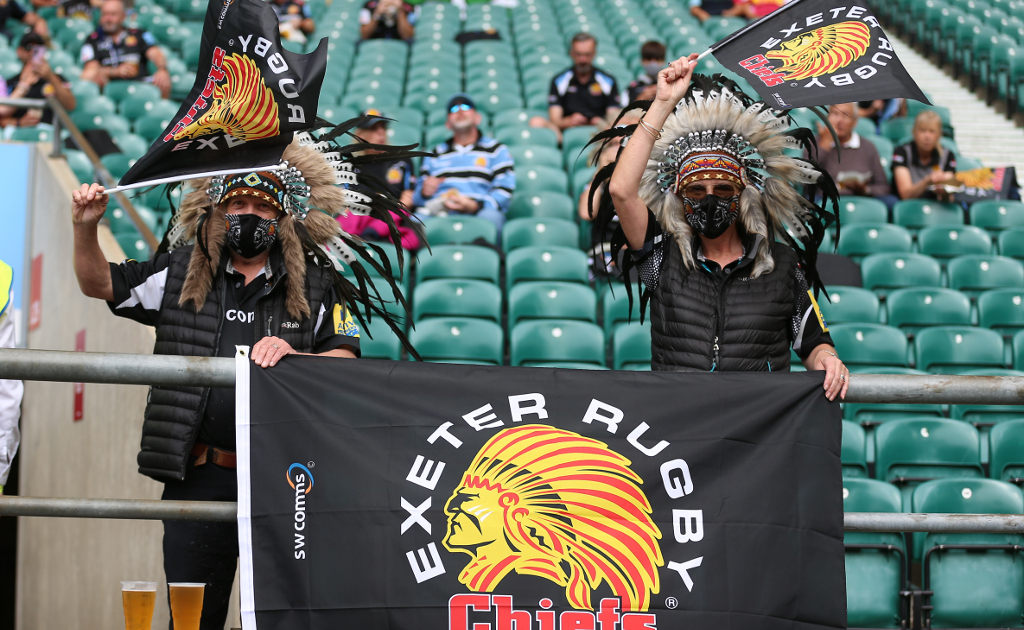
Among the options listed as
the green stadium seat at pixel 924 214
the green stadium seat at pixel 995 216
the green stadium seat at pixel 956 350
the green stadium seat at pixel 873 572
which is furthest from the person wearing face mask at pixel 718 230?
the green stadium seat at pixel 995 216

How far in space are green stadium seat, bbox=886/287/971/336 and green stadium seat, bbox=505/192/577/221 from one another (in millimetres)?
2284

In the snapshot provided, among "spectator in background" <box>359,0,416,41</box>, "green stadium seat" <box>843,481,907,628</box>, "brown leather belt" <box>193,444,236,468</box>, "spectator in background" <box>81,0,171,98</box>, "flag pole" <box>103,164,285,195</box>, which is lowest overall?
"green stadium seat" <box>843,481,907,628</box>

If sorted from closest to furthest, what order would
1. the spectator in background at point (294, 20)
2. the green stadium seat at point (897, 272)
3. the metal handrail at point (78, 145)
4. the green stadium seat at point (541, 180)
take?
A: 1. the metal handrail at point (78, 145)
2. the green stadium seat at point (897, 272)
3. the green stadium seat at point (541, 180)
4. the spectator in background at point (294, 20)

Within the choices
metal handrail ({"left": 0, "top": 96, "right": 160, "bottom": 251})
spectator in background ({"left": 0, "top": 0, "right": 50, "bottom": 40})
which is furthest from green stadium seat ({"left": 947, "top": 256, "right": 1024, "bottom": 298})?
spectator in background ({"left": 0, "top": 0, "right": 50, "bottom": 40})

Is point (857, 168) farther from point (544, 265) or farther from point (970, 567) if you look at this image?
point (970, 567)

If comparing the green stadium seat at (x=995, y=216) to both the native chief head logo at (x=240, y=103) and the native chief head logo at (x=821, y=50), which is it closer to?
the native chief head logo at (x=821, y=50)

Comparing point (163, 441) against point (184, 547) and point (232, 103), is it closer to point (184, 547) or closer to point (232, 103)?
point (184, 547)

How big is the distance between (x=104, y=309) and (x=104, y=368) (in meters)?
2.96

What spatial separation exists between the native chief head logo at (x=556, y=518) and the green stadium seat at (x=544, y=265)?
3.62m

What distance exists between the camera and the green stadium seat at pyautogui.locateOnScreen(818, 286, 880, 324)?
5.88 m

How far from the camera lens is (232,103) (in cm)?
270

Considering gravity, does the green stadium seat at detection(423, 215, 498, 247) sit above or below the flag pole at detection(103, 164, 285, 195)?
above

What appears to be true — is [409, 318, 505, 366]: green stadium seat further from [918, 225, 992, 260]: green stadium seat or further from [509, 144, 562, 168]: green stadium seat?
[918, 225, 992, 260]: green stadium seat

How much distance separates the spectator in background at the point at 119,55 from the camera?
9.40 metres
